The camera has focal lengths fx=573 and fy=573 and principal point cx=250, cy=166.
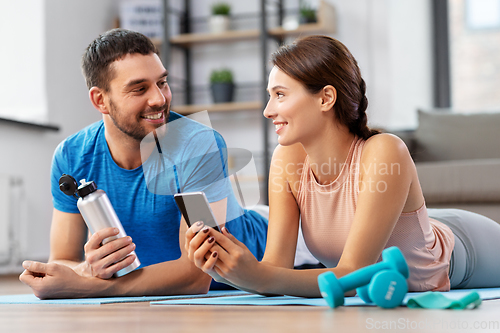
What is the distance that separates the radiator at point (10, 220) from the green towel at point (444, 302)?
7.25 ft

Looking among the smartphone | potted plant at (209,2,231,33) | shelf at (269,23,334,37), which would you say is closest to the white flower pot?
potted plant at (209,2,231,33)

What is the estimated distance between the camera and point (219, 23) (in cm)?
361

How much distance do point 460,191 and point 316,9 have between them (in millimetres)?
1699

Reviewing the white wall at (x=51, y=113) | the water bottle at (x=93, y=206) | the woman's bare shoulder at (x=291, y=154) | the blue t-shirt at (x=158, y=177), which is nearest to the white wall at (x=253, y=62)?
the white wall at (x=51, y=113)

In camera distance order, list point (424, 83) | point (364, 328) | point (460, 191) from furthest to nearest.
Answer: point (424, 83) → point (460, 191) → point (364, 328)

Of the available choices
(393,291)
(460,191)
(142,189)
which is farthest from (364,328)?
(460,191)

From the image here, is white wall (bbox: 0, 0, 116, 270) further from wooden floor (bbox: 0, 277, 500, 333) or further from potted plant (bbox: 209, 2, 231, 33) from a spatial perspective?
wooden floor (bbox: 0, 277, 500, 333)

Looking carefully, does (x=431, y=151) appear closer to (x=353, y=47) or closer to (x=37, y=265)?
(x=353, y=47)

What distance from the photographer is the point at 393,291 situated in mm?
865

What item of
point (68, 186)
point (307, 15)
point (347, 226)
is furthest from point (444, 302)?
point (307, 15)

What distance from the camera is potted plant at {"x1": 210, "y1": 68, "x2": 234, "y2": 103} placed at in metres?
3.57

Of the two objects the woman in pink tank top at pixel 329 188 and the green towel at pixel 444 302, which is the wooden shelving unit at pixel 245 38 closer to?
the woman in pink tank top at pixel 329 188

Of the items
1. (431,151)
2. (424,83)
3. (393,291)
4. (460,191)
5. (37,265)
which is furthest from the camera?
(424,83)

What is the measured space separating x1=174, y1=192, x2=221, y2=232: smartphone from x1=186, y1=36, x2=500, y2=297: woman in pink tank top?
0.08ft
